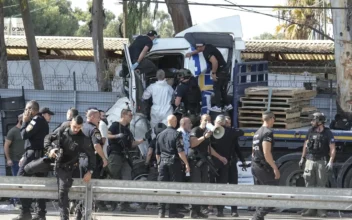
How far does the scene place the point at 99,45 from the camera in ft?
72.4

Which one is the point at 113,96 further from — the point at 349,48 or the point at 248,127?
the point at 349,48

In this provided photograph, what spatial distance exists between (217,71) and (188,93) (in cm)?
73

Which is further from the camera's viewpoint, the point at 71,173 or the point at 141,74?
the point at 141,74

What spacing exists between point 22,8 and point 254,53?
43.7 feet

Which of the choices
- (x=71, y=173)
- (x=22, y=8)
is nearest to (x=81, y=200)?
(x=71, y=173)

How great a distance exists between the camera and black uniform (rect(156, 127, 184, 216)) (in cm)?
1387

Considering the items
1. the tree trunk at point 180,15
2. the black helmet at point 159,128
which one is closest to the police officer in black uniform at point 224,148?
the black helmet at point 159,128

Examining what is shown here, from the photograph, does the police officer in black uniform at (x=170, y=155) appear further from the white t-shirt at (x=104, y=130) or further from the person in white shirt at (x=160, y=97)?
the person in white shirt at (x=160, y=97)

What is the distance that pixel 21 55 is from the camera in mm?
35438

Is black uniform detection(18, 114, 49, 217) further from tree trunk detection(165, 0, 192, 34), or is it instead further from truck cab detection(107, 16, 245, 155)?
tree trunk detection(165, 0, 192, 34)

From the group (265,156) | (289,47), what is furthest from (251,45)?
(265,156)

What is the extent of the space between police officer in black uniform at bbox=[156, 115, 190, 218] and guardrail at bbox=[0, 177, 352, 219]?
6.48ft

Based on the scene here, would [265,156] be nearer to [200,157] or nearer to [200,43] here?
[200,157]

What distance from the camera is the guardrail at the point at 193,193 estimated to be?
1187 cm
